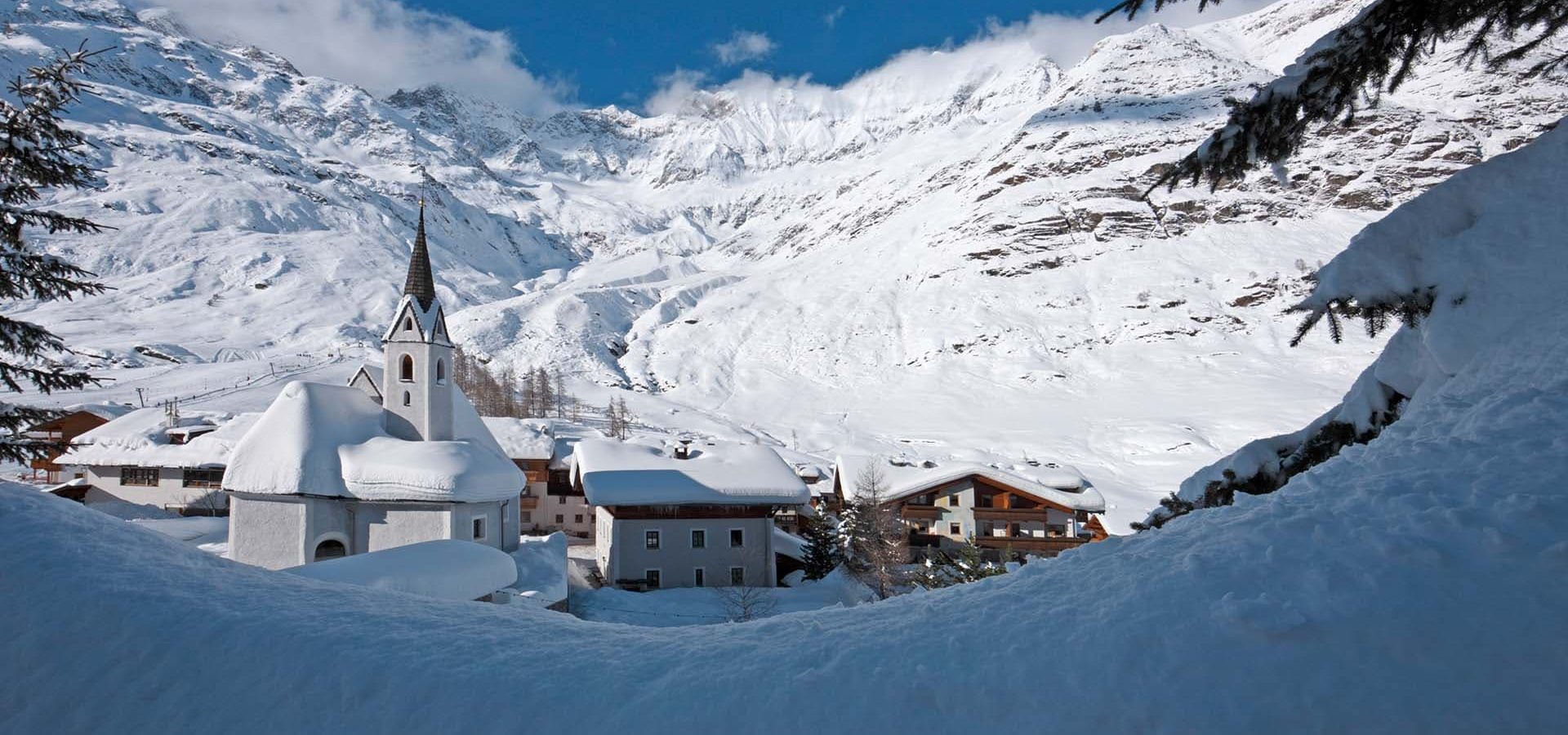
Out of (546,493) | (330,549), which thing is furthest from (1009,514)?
(330,549)

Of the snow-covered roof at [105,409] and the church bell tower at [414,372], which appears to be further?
the snow-covered roof at [105,409]

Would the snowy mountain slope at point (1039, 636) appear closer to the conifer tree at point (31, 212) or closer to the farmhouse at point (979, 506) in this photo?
the conifer tree at point (31, 212)

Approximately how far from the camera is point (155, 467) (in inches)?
1499

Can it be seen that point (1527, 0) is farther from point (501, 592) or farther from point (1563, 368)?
point (501, 592)

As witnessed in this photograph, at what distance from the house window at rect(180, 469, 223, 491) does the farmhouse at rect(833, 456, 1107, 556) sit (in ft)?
110

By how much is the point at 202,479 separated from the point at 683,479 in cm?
2872

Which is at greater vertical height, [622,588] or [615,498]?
[615,498]

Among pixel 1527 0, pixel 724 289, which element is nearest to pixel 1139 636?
pixel 1527 0

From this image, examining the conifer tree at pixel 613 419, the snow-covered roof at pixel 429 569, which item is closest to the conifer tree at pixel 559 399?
the conifer tree at pixel 613 419

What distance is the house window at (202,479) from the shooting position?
123 feet

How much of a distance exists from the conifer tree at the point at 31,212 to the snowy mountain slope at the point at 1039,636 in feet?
31.5

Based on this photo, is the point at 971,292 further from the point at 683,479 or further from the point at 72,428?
the point at 72,428

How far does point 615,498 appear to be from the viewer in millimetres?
27234

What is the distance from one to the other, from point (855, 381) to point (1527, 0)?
3405 inches
